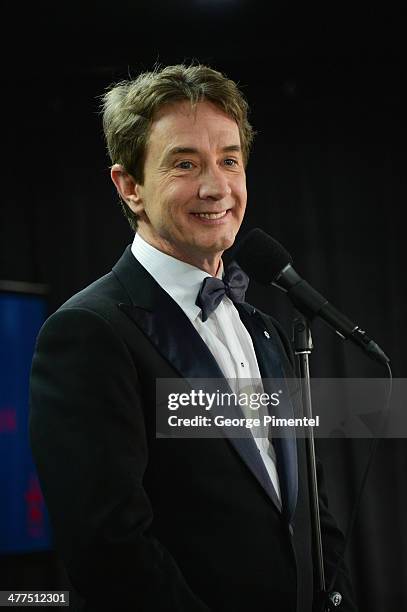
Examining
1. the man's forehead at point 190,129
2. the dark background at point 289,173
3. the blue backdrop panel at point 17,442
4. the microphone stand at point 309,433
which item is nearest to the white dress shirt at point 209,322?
the microphone stand at point 309,433

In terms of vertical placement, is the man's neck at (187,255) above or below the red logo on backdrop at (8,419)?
above

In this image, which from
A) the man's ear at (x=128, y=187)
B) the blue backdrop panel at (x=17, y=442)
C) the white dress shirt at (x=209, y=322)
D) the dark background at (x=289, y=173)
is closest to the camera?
the white dress shirt at (x=209, y=322)

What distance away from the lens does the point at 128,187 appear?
160cm

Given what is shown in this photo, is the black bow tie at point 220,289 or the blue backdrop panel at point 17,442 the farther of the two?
the blue backdrop panel at point 17,442

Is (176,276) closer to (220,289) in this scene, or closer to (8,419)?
(220,289)

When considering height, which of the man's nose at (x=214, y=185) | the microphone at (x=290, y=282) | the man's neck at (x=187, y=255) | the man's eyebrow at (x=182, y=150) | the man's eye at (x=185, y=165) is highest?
the man's eyebrow at (x=182, y=150)

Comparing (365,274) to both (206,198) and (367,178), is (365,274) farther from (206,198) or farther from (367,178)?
(206,198)

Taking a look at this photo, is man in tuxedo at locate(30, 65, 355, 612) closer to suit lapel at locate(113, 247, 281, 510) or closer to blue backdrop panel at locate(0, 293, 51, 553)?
suit lapel at locate(113, 247, 281, 510)

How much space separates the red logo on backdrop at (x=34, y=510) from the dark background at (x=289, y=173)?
116 mm

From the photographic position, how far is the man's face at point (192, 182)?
4.88 feet

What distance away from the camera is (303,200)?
342 cm

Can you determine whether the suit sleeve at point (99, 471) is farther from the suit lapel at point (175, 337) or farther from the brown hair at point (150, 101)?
the brown hair at point (150, 101)

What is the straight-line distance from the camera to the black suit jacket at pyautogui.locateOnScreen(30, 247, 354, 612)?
1217 mm

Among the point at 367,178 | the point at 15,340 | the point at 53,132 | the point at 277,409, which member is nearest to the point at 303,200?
the point at 367,178
